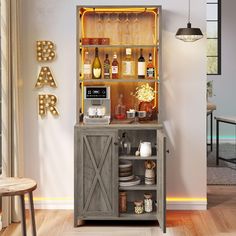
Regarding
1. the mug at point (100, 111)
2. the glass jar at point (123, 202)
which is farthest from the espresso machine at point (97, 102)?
the glass jar at point (123, 202)

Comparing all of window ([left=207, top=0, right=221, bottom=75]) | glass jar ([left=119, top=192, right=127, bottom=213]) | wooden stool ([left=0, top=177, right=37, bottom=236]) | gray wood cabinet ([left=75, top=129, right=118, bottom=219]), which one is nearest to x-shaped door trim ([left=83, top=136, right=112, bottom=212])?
gray wood cabinet ([left=75, top=129, right=118, bottom=219])

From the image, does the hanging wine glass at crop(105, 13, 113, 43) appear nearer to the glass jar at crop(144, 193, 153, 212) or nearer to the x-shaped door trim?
the x-shaped door trim

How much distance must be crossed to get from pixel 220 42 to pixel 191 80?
15.3ft

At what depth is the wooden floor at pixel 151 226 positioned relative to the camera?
16.0 feet

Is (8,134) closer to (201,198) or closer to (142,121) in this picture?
(142,121)

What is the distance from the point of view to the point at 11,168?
5.14 m

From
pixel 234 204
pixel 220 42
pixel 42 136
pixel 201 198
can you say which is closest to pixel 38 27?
pixel 42 136

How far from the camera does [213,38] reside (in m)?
10.0

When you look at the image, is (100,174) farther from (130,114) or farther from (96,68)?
(96,68)

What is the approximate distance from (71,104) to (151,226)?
55.8 inches

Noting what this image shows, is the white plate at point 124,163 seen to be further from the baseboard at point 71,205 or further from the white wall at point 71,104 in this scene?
the baseboard at point 71,205

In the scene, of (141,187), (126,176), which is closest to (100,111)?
(126,176)

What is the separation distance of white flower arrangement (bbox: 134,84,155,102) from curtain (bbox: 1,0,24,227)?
1.15 meters

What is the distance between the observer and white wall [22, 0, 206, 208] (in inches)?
215
